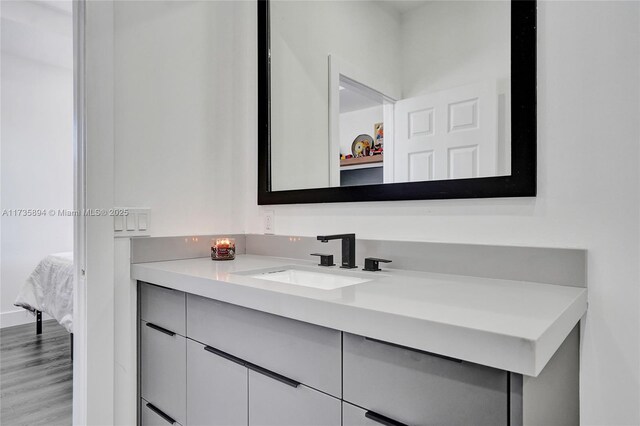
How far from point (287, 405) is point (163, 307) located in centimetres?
65

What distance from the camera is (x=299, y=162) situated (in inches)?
65.8

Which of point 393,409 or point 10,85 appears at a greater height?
point 10,85

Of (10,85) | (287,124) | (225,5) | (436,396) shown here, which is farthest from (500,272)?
(10,85)

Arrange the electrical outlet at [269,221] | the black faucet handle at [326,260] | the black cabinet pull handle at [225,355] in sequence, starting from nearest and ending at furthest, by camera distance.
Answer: the black cabinet pull handle at [225,355]
the black faucet handle at [326,260]
the electrical outlet at [269,221]

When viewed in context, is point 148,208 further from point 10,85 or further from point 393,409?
point 10,85

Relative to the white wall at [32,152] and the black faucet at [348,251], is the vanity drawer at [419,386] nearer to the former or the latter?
the black faucet at [348,251]

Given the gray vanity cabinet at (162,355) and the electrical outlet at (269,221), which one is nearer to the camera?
the gray vanity cabinet at (162,355)

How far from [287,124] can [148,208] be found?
2.31ft

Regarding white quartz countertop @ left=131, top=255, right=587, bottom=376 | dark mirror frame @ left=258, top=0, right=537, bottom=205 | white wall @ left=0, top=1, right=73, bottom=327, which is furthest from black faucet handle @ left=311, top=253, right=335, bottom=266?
white wall @ left=0, top=1, right=73, bottom=327

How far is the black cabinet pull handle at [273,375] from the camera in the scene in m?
0.92

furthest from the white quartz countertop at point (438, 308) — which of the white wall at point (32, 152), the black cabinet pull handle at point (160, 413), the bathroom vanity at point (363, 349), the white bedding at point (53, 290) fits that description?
the white wall at point (32, 152)

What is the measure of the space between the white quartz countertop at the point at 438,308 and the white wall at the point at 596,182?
101mm

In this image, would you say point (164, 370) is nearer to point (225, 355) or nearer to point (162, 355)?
point (162, 355)

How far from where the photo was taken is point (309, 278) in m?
1.39
